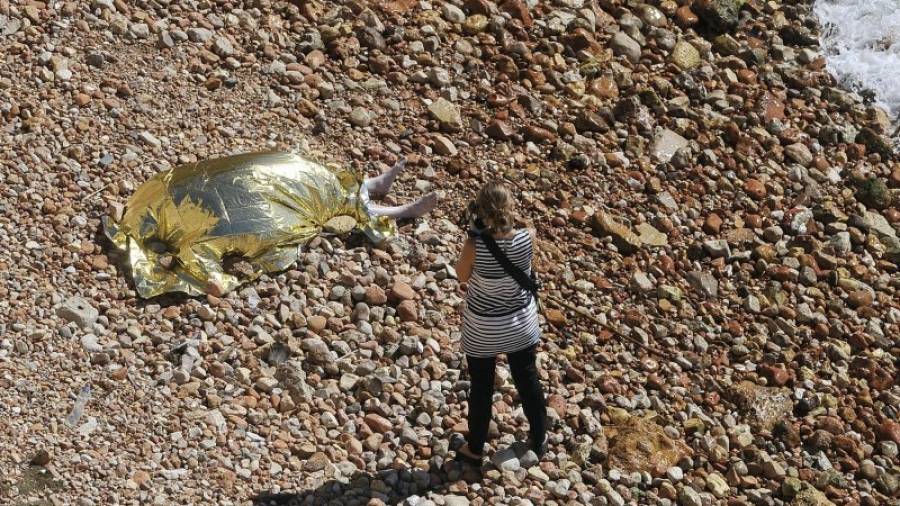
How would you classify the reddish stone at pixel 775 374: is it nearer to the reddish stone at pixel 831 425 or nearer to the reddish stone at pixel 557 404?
the reddish stone at pixel 831 425

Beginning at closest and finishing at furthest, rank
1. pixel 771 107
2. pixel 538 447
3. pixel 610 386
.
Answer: pixel 538 447 < pixel 610 386 < pixel 771 107

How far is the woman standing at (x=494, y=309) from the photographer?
4.93 m

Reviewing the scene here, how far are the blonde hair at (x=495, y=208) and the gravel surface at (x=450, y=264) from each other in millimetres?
1311

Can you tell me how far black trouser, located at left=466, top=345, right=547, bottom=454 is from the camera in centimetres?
529

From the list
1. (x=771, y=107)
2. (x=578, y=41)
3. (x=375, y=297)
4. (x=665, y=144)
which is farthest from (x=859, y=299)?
(x=375, y=297)

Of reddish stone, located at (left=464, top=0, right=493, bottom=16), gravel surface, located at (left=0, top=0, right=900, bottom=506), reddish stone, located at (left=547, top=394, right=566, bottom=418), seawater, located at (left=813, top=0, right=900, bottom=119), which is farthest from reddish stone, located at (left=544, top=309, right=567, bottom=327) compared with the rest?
seawater, located at (left=813, top=0, right=900, bottom=119)

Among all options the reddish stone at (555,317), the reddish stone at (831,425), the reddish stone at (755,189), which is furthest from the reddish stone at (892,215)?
the reddish stone at (555,317)

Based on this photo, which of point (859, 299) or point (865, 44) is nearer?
point (859, 299)

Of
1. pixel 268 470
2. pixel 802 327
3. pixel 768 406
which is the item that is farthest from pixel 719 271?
pixel 268 470

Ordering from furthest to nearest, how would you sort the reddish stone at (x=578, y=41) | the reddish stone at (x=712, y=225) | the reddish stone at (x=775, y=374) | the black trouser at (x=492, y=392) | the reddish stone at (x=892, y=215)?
1. the reddish stone at (x=578, y=41)
2. the reddish stone at (x=892, y=215)
3. the reddish stone at (x=712, y=225)
4. the reddish stone at (x=775, y=374)
5. the black trouser at (x=492, y=392)

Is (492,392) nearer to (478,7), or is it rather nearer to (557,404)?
(557,404)

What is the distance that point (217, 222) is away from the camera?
642cm

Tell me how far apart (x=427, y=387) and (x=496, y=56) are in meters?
2.95

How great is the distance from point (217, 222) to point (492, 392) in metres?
1.96
